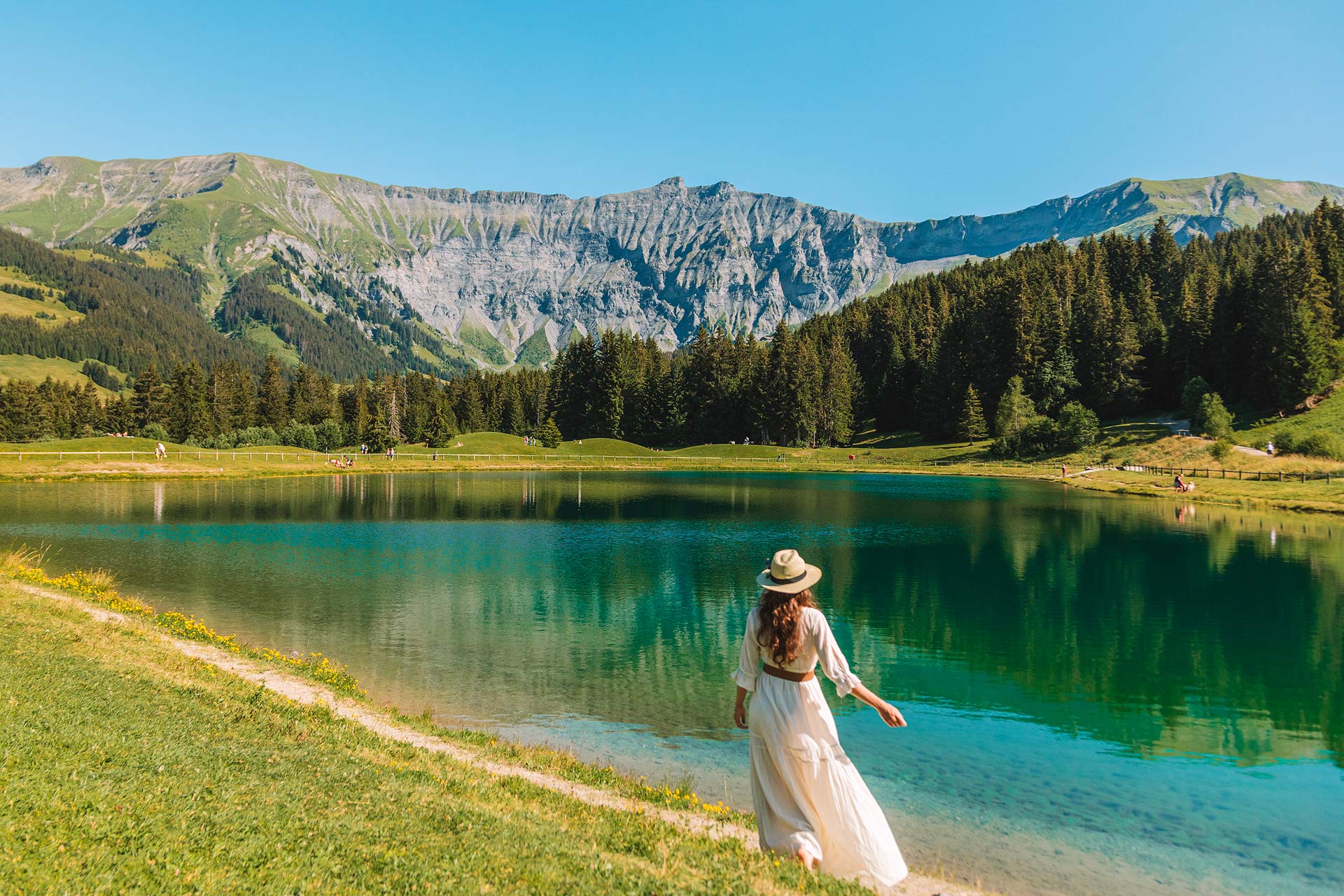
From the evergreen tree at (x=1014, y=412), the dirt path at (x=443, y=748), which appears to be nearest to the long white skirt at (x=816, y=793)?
the dirt path at (x=443, y=748)

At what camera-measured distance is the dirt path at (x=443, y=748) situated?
31.9 ft

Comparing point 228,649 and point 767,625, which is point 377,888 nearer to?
point 767,625

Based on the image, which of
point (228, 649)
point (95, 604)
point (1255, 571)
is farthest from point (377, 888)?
point (1255, 571)

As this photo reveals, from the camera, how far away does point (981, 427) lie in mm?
113500

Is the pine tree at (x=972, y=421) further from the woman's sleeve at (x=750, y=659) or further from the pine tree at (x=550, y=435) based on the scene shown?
the woman's sleeve at (x=750, y=659)

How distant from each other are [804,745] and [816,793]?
22.2 inches

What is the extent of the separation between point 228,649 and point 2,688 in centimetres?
739

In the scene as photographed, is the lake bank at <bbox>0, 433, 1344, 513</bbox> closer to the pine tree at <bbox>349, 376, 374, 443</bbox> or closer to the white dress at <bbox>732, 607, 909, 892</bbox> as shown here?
the pine tree at <bbox>349, 376, 374, 443</bbox>

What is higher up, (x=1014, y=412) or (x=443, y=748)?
(x=1014, y=412)

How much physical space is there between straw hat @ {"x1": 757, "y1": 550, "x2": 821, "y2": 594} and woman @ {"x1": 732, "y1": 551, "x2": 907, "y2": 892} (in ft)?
0.03

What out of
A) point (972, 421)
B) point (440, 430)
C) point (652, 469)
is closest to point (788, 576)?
point (652, 469)

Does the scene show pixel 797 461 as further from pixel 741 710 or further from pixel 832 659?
pixel 832 659

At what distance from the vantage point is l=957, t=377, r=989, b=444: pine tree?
113 metres

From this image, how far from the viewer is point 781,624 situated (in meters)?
8.05
